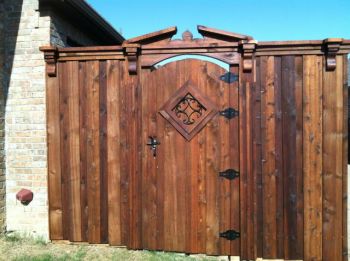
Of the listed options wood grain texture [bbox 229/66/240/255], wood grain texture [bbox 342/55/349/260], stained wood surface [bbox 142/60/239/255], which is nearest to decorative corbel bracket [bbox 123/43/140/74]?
stained wood surface [bbox 142/60/239/255]

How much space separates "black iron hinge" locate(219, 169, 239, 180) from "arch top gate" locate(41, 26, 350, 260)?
12mm

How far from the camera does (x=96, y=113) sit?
4293 mm

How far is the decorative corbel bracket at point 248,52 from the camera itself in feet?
12.9

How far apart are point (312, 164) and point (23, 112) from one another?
12.5ft

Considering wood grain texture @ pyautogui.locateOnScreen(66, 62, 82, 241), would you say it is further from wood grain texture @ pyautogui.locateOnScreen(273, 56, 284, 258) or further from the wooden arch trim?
wood grain texture @ pyautogui.locateOnScreen(273, 56, 284, 258)

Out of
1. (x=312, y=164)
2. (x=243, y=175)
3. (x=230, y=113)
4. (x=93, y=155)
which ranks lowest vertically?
(x=243, y=175)

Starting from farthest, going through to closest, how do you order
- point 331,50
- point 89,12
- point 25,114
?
point 89,12
point 25,114
point 331,50

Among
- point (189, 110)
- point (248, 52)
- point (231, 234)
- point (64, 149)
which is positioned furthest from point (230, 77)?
point (64, 149)

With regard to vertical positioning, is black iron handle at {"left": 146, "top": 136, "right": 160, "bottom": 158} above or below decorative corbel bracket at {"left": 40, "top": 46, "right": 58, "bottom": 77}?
Answer: below

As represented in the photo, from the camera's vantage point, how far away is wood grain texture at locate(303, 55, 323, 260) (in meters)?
3.99

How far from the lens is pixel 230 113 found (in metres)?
4.06

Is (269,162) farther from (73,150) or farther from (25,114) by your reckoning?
(25,114)

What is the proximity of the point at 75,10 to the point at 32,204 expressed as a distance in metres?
2.75

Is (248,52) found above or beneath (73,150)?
above
